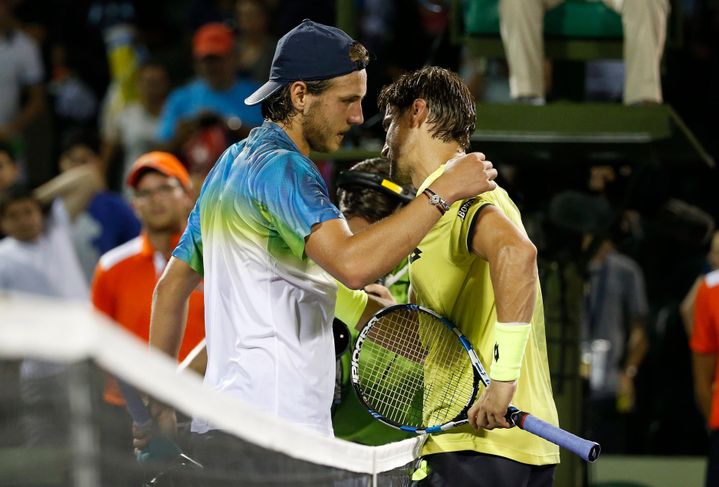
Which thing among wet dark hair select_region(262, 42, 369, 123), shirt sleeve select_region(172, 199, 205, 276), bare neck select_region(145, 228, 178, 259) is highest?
wet dark hair select_region(262, 42, 369, 123)

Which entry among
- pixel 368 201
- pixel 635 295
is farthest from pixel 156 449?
pixel 635 295

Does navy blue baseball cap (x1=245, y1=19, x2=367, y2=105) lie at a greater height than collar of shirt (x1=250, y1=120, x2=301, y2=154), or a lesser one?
Result: greater

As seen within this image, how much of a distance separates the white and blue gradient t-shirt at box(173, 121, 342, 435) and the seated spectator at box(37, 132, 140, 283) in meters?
5.09

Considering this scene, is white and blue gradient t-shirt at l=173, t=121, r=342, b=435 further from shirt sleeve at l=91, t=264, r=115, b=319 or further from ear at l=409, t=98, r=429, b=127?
shirt sleeve at l=91, t=264, r=115, b=319

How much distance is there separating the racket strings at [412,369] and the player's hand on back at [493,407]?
20 cm

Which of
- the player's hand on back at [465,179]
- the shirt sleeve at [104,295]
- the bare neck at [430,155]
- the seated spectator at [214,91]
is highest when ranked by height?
the player's hand on back at [465,179]

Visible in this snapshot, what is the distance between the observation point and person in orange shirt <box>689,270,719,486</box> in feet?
22.8

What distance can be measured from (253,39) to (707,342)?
16.2 ft

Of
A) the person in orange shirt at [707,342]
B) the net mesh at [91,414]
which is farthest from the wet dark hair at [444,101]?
the person in orange shirt at [707,342]

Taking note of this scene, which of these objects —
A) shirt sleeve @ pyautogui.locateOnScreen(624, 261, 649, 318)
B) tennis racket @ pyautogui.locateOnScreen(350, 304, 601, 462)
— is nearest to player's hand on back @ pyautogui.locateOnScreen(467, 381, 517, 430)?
tennis racket @ pyautogui.locateOnScreen(350, 304, 601, 462)

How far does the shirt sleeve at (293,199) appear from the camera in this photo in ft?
Result: 11.6

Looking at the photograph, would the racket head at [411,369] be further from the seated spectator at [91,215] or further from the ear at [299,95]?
the seated spectator at [91,215]

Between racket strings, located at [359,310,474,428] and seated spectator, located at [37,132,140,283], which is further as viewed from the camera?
seated spectator, located at [37,132,140,283]

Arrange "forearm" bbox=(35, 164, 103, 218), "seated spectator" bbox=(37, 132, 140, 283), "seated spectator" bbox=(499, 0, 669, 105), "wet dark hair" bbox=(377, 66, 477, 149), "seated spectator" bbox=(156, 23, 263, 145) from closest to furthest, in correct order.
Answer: "wet dark hair" bbox=(377, 66, 477, 149), "seated spectator" bbox=(499, 0, 669, 105), "seated spectator" bbox=(37, 132, 140, 283), "forearm" bbox=(35, 164, 103, 218), "seated spectator" bbox=(156, 23, 263, 145)
